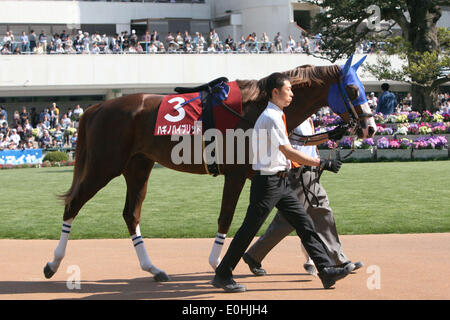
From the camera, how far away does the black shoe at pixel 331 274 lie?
4.79m

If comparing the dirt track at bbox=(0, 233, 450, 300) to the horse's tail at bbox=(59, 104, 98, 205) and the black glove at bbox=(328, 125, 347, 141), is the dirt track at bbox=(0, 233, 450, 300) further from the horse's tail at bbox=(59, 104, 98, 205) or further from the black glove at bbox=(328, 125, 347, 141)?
the black glove at bbox=(328, 125, 347, 141)

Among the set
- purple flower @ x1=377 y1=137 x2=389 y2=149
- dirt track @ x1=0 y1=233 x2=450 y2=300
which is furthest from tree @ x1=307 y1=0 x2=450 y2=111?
dirt track @ x1=0 y1=233 x2=450 y2=300

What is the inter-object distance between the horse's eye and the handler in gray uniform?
0.52 metres

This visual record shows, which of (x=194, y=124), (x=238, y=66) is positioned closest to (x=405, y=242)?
(x=194, y=124)

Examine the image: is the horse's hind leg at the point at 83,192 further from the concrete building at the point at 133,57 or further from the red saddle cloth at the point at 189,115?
the concrete building at the point at 133,57

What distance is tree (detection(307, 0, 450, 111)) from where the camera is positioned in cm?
2106

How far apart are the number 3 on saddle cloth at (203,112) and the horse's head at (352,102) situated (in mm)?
818

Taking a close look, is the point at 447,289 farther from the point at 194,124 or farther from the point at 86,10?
the point at 86,10

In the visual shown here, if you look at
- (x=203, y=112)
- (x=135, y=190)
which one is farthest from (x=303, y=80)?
(x=135, y=190)

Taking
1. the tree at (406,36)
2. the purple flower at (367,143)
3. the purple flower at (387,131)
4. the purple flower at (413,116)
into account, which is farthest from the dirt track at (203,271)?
the tree at (406,36)

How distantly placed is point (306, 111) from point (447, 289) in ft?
5.79

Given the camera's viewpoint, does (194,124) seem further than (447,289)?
Yes

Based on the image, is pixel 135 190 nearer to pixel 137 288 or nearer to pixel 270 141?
pixel 137 288

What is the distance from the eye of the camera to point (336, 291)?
485 centimetres
